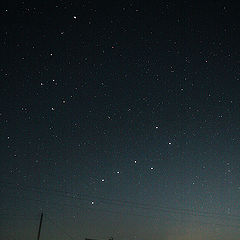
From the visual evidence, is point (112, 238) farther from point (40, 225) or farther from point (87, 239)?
point (40, 225)

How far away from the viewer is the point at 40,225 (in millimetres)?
26578

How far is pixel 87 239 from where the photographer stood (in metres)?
38.2

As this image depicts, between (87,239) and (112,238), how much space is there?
508 centimetres

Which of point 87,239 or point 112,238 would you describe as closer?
point 87,239

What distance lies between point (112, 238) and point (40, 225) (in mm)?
18318

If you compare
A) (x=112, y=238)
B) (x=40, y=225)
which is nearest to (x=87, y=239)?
(x=112, y=238)

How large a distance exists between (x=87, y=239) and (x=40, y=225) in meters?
13.7

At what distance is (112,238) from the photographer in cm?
4162

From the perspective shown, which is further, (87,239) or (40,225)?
(87,239)

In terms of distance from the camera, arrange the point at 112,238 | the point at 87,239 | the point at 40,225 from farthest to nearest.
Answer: the point at 112,238
the point at 87,239
the point at 40,225

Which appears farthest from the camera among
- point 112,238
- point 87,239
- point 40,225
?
point 112,238
